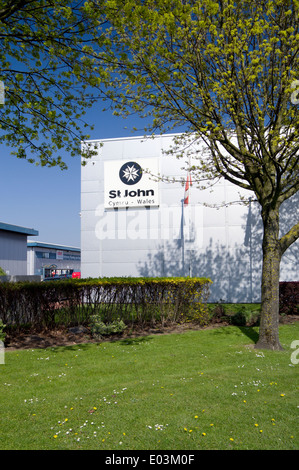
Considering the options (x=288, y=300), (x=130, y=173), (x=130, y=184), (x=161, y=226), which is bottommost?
(x=288, y=300)

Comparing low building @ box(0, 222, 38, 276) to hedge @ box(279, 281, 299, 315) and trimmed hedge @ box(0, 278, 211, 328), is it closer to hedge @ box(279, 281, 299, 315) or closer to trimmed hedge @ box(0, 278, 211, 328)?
trimmed hedge @ box(0, 278, 211, 328)

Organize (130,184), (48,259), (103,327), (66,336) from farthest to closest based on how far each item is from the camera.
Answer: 1. (48,259)
2. (130,184)
3. (66,336)
4. (103,327)

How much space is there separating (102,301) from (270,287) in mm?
4460

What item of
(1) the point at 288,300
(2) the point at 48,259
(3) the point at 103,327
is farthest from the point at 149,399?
(2) the point at 48,259

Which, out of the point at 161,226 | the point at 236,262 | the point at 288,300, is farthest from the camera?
the point at 161,226

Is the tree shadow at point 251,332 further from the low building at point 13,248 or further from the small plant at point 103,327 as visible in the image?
the low building at point 13,248

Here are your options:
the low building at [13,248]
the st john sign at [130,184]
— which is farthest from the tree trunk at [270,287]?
the low building at [13,248]

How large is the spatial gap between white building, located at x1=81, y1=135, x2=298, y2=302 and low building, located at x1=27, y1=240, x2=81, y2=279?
114ft

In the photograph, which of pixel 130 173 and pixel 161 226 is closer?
pixel 161 226

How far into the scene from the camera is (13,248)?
29625 millimetres

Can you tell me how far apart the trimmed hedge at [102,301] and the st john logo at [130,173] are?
7.58 meters

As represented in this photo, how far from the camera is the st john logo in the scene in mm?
16344

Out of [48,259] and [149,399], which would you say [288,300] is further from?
[48,259]
